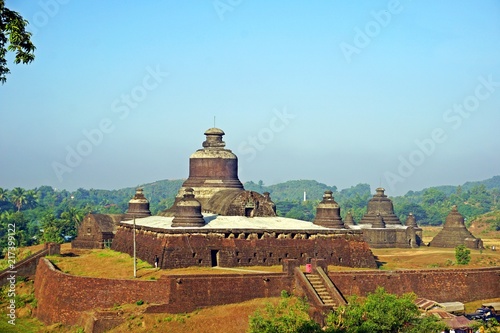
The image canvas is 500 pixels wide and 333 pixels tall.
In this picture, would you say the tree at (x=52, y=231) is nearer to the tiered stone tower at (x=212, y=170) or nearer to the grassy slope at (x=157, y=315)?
the grassy slope at (x=157, y=315)

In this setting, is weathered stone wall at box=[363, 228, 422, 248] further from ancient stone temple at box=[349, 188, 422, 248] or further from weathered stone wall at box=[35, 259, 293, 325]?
weathered stone wall at box=[35, 259, 293, 325]

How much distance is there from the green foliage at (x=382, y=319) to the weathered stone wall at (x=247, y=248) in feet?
30.1

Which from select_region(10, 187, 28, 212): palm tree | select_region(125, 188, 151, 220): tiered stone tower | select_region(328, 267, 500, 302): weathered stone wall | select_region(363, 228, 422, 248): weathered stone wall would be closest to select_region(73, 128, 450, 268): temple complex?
select_region(125, 188, 151, 220): tiered stone tower

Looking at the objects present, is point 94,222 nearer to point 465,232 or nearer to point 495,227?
point 465,232

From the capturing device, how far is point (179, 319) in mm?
34188

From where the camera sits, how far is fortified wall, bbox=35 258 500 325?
35.1m

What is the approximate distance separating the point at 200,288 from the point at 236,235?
21.6 ft

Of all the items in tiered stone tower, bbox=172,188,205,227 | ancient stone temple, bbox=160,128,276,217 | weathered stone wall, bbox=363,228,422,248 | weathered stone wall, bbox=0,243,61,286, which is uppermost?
ancient stone temple, bbox=160,128,276,217

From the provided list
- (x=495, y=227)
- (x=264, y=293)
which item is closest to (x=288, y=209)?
(x=495, y=227)

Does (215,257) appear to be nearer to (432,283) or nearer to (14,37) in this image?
(432,283)

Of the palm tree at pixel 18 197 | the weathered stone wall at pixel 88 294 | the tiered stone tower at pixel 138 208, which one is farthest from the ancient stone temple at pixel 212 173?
the palm tree at pixel 18 197

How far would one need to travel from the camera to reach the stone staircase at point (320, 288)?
1398 inches

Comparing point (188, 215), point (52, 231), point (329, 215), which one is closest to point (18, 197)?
point (52, 231)

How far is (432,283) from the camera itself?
132 ft
